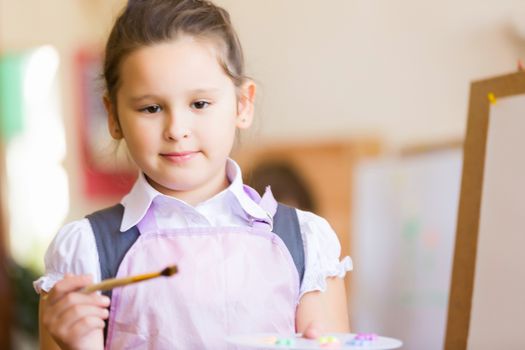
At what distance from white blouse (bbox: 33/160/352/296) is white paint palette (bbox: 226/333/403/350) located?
0.39ft

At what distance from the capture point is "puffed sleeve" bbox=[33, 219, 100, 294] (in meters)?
0.95

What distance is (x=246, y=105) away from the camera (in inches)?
40.3

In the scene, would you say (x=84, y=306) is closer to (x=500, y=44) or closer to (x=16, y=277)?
(x=500, y=44)

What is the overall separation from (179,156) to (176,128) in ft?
0.12

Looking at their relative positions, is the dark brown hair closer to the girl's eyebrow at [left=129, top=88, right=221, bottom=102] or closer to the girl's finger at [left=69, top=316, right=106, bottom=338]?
the girl's eyebrow at [left=129, top=88, right=221, bottom=102]

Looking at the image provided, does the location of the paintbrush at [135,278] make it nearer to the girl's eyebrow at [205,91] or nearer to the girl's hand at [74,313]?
the girl's hand at [74,313]

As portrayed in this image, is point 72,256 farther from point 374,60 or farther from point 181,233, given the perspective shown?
point 374,60

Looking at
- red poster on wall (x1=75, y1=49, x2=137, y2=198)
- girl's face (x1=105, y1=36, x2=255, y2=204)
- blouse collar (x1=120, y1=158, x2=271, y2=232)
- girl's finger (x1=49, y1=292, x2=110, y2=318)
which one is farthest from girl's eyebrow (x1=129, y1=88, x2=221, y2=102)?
red poster on wall (x1=75, y1=49, x2=137, y2=198)

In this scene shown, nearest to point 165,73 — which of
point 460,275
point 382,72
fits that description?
point 460,275

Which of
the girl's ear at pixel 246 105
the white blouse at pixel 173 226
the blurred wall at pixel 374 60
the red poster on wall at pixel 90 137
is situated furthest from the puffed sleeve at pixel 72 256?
the red poster on wall at pixel 90 137

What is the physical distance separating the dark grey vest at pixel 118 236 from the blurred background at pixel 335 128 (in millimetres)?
980

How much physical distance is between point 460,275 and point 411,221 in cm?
135

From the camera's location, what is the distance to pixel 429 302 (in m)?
2.49

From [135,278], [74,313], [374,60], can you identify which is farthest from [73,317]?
[374,60]
